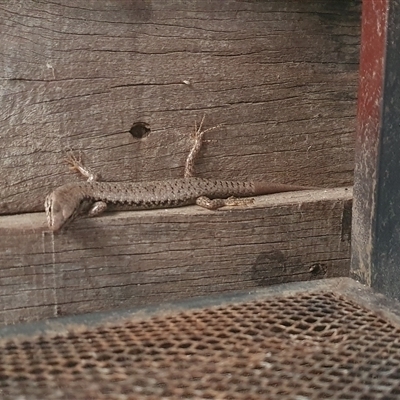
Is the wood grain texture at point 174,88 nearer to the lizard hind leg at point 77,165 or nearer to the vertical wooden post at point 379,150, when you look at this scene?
the lizard hind leg at point 77,165

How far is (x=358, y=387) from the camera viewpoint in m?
1.50

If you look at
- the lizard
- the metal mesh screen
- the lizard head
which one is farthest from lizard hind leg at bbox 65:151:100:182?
the metal mesh screen

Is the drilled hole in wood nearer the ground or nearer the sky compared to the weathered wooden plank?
nearer the sky

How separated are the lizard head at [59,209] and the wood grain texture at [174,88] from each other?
3.1 inches

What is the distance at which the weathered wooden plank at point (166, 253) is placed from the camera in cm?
222

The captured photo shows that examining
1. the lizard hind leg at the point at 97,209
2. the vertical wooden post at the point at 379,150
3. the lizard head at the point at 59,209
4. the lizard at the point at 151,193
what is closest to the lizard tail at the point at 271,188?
the lizard at the point at 151,193

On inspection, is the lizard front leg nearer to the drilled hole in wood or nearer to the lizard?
the lizard

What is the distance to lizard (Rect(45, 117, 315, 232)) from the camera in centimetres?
233

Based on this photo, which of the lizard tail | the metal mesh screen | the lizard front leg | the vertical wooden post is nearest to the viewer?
the metal mesh screen

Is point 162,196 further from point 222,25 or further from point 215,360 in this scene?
point 215,360

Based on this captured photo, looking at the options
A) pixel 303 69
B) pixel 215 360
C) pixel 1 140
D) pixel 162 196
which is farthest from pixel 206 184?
pixel 215 360

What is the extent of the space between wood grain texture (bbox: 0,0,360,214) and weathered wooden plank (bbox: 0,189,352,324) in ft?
0.60

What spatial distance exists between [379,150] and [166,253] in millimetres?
875

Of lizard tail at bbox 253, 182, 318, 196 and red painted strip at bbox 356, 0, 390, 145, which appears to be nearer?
red painted strip at bbox 356, 0, 390, 145
